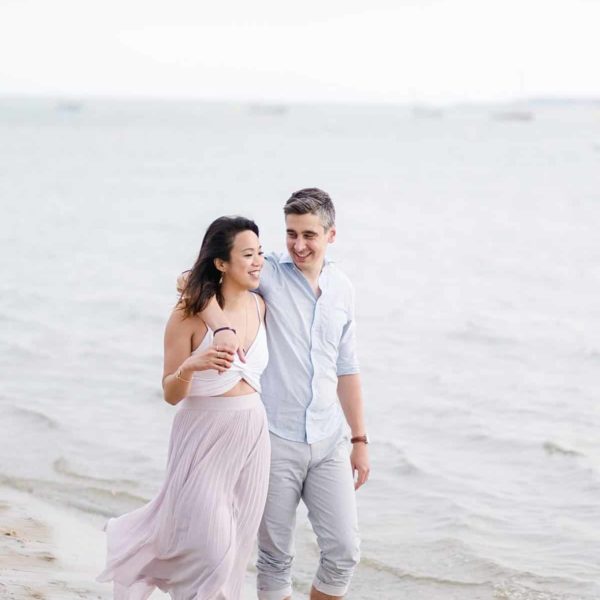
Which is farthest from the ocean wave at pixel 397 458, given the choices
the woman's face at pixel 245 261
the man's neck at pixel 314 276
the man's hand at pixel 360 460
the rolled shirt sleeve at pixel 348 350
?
the woman's face at pixel 245 261

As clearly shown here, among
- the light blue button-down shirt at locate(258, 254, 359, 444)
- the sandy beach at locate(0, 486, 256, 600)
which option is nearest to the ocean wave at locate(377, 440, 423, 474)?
the sandy beach at locate(0, 486, 256, 600)

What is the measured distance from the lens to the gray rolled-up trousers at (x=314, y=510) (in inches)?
167

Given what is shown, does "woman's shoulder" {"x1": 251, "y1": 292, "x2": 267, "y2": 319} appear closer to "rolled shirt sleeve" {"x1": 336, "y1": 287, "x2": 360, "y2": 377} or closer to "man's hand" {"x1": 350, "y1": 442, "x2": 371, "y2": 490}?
"rolled shirt sleeve" {"x1": 336, "y1": 287, "x2": 360, "y2": 377}

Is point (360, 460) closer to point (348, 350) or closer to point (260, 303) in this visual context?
point (348, 350)

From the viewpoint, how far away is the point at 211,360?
370 cm

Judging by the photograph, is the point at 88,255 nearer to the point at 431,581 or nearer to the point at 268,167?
the point at 431,581

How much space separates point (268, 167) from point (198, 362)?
49576 mm

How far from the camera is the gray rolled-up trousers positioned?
4.25 meters

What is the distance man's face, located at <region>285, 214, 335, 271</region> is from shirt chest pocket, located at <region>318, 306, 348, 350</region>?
0.65 feet

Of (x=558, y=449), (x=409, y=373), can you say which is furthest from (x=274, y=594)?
(x=409, y=373)

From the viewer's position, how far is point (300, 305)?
4285 millimetres

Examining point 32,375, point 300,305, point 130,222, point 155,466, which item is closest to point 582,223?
point 130,222

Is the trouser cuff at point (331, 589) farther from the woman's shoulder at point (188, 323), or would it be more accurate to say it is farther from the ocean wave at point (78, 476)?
the ocean wave at point (78, 476)

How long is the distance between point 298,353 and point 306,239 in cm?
46
